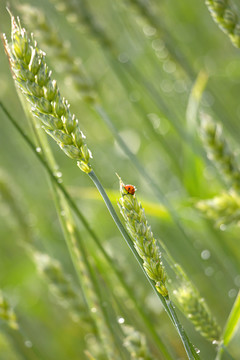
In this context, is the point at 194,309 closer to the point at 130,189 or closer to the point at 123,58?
the point at 130,189

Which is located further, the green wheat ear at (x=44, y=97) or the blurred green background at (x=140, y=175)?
the blurred green background at (x=140, y=175)

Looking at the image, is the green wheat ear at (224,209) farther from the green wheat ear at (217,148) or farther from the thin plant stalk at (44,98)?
the thin plant stalk at (44,98)

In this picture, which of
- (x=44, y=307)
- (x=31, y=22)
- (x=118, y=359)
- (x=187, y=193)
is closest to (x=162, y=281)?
(x=118, y=359)

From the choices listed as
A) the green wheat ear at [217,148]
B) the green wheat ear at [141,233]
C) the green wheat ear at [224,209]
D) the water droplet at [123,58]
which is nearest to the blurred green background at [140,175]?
the water droplet at [123,58]

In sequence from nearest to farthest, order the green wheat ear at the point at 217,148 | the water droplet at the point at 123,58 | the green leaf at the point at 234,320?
the green leaf at the point at 234,320 → the green wheat ear at the point at 217,148 → the water droplet at the point at 123,58

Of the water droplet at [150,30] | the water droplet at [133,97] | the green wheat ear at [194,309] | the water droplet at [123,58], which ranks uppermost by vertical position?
the water droplet at [123,58]

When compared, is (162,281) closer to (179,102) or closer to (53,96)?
(53,96)

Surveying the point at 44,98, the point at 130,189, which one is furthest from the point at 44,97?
the point at 130,189
